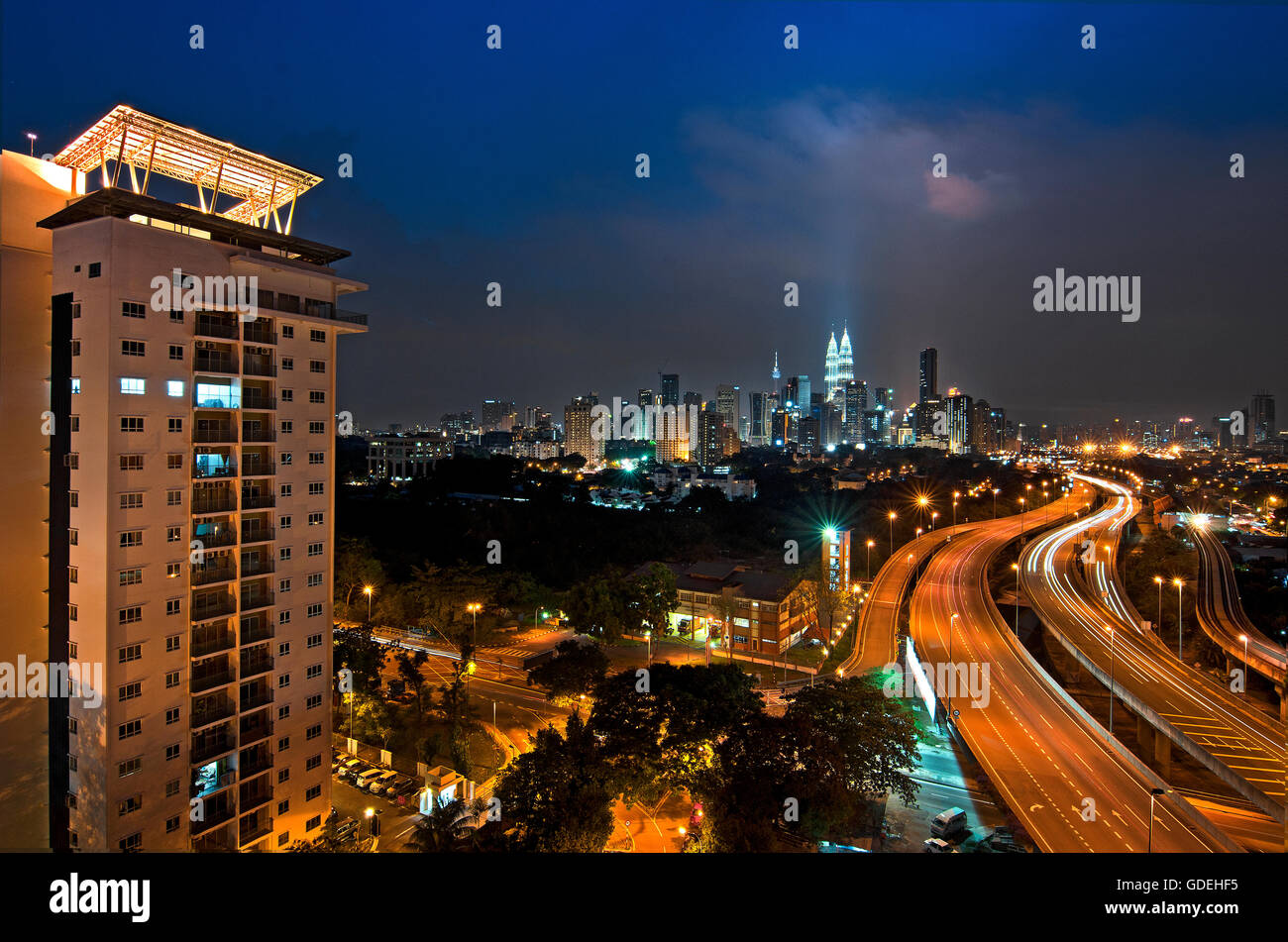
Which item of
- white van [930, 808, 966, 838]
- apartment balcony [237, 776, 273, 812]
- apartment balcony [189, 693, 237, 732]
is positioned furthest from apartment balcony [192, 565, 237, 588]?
white van [930, 808, 966, 838]

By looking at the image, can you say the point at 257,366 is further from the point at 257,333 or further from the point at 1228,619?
the point at 1228,619

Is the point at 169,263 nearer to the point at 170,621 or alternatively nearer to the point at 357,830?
the point at 170,621

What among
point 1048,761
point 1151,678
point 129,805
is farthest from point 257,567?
point 1151,678

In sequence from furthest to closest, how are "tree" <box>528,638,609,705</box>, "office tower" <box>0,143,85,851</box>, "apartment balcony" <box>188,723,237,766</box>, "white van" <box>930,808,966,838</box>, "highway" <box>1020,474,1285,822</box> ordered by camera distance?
"tree" <box>528,638,609,705</box> < "highway" <box>1020,474,1285,822</box> < "white van" <box>930,808,966,838</box> < "apartment balcony" <box>188,723,237,766</box> < "office tower" <box>0,143,85,851</box>

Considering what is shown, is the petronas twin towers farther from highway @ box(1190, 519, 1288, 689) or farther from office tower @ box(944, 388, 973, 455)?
highway @ box(1190, 519, 1288, 689)

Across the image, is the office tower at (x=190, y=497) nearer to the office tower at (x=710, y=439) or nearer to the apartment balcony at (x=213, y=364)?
the apartment balcony at (x=213, y=364)
